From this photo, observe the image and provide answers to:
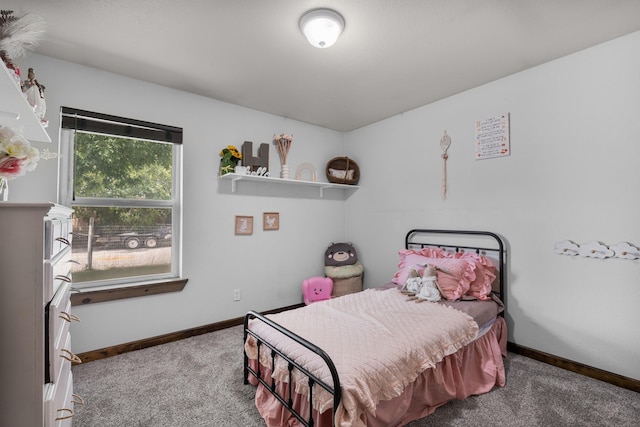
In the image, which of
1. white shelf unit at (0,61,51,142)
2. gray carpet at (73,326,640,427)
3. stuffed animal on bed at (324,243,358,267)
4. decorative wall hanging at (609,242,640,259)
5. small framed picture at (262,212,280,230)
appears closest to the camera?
white shelf unit at (0,61,51,142)

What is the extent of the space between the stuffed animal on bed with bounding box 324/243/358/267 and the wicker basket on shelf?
0.83 meters

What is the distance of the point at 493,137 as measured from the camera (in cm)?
277

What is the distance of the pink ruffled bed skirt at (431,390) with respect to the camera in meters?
1.55

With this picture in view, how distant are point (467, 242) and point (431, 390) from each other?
157cm

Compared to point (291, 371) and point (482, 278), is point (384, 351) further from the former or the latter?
point (482, 278)

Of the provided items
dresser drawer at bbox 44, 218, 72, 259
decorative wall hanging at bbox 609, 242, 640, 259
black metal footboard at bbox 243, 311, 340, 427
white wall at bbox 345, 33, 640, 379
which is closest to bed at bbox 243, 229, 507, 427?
black metal footboard at bbox 243, 311, 340, 427

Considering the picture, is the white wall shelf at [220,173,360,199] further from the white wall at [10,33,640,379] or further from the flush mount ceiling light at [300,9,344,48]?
the flush mount ceiling light at [300,9,344,48]

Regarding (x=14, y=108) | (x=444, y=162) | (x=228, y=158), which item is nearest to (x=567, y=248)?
(x=444, y=162)

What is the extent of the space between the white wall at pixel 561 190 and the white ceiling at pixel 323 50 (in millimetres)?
229

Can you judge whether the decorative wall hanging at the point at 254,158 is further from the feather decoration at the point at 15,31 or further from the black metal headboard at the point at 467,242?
the feather decoration at the point at 15,31

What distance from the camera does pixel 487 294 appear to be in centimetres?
248

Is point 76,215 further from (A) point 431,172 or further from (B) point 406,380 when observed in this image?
(A) point 431,172

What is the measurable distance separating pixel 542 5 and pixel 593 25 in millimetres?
518

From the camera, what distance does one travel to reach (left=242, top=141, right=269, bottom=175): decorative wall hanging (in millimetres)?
3236
